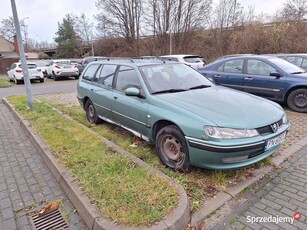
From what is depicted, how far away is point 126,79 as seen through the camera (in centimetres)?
424

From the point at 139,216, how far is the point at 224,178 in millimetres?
1373

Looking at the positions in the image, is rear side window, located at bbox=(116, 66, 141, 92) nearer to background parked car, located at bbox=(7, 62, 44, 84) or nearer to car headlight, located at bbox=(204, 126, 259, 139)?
car headlight, located at bbox=(204, 126, 259, 139)

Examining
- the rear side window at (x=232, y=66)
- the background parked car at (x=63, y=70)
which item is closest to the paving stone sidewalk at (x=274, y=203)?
the rear side window at (x=232, y=66)

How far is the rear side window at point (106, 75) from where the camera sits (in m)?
4.73

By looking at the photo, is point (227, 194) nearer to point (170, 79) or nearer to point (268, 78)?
point (170, 79)

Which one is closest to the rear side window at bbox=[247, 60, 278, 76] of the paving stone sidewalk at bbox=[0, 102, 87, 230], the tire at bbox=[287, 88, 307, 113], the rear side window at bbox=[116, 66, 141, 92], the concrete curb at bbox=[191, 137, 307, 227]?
the tire at bbox=[287, 88, 307, 113]

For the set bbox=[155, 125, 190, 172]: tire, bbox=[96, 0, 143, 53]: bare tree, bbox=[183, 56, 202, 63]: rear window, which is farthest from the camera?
bbox=[96, 0, 143, 53]: bare tree

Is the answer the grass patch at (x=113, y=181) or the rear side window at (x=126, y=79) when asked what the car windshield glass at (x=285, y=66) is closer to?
the rear side window at (x=126, y=79)

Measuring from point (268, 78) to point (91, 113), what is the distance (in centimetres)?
489

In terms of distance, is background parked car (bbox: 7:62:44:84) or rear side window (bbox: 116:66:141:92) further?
background parked car (bbox: 7:62:44:84)

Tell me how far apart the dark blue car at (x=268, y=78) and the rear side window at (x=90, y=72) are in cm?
404

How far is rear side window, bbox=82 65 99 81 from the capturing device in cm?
549

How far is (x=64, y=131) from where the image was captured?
486 centimetres

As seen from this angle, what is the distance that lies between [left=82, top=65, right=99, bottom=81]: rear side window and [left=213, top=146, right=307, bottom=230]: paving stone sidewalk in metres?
4.17
